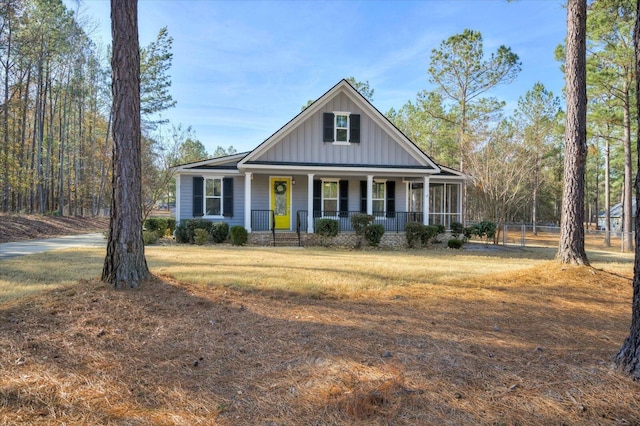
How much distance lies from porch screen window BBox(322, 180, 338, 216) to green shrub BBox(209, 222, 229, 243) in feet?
14.8

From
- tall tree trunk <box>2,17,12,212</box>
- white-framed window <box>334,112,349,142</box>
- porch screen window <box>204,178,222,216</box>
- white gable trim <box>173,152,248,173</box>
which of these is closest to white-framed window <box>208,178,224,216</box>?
porch screen window <box>204,178,222,216</box>

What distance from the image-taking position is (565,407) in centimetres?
254

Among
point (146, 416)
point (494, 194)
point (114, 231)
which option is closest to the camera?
point (146, 416)

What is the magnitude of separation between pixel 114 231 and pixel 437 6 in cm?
1451

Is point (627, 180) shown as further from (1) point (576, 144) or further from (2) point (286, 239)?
(2) point (286, 239)

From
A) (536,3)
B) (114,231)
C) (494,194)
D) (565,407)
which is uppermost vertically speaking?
(536,3)

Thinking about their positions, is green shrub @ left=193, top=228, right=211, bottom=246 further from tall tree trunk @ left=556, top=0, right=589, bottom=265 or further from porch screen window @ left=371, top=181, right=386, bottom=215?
tall tree trunk @ left=556, top=0, right=589, bottom=265

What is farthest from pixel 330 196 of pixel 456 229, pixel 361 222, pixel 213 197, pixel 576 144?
pixel 576 144

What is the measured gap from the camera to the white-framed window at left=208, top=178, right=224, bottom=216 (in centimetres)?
1606

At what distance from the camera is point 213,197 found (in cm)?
1611

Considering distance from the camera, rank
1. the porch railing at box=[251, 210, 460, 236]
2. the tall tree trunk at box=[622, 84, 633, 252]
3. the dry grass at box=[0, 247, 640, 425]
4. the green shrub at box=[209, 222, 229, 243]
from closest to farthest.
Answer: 1. the dry grass at box=[0, 247, 640, 425]
2. the green shrub at box=[209, 222, 229, 243]
3. the porch railing at box=[251, 210, 460, 236]
4. the tall tree trunk at box=[622, 84, 633, 252]

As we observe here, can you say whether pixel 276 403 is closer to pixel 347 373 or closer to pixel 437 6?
pixel 347 373

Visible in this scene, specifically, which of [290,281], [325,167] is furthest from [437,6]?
[290,281]

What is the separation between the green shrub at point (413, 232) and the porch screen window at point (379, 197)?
2.57 m
